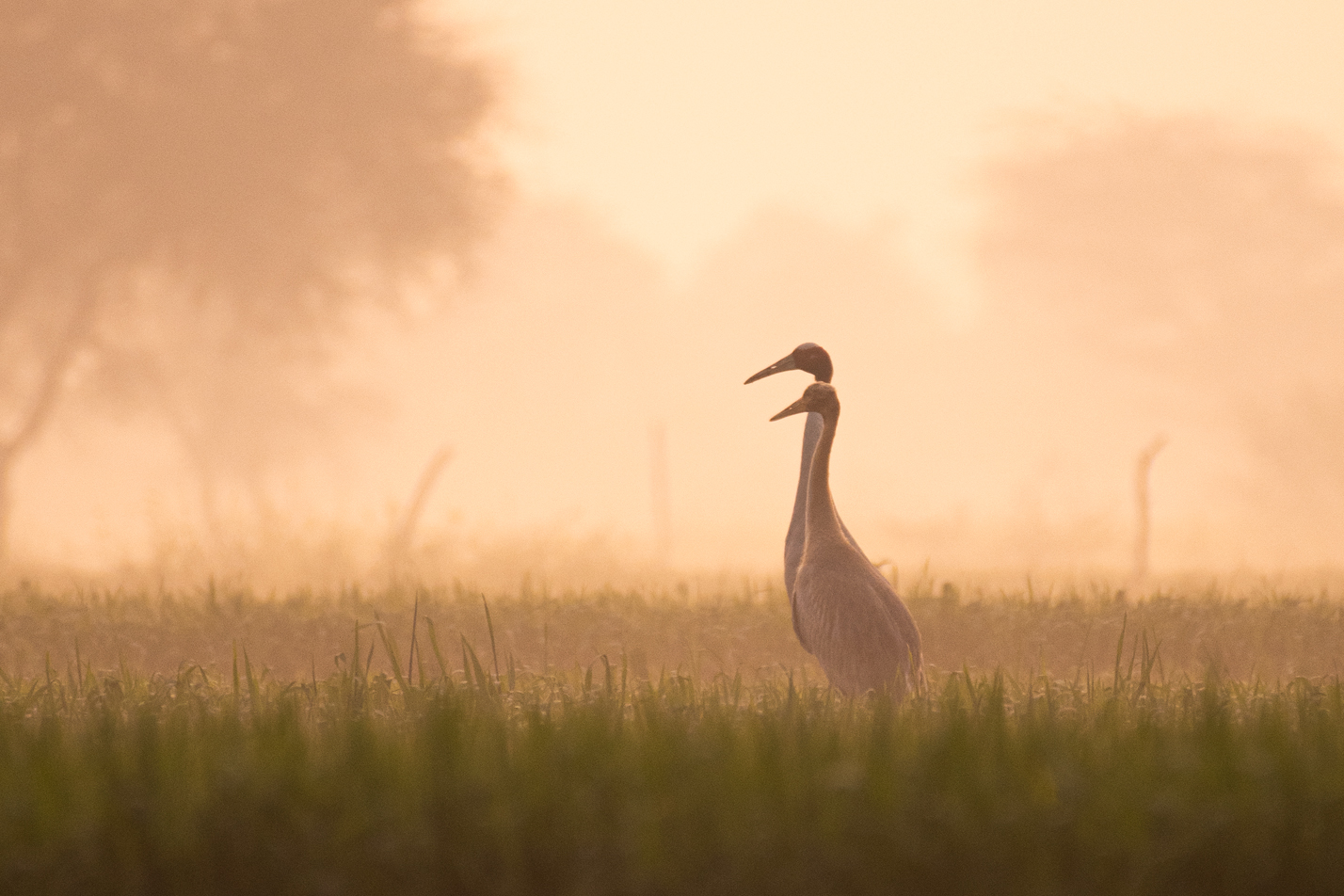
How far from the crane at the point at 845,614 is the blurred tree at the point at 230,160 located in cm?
1791

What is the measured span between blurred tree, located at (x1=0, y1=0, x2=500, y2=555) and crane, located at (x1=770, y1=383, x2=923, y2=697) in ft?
58.8

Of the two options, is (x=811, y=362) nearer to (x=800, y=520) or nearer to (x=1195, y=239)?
(x=800, y=520)

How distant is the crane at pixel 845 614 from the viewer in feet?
24.4

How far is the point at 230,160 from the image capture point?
76.8 ft

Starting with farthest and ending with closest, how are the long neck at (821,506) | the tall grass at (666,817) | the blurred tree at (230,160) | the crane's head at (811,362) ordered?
the blurred tree at (230,160) < the crane's head at (811,362) < the long neck at (821,506) < the tall grass at (666,817)

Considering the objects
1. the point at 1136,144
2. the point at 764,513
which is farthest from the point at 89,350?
the point at 764,513

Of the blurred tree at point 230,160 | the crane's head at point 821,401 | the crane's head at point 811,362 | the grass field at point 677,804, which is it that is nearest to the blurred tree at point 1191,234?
the blurred tree at point 230,160

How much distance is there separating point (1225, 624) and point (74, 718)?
8.92m

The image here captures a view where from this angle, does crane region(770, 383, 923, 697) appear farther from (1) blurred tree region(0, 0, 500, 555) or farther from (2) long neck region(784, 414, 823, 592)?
(1) blurred tree region(0, 0, 500, 555)

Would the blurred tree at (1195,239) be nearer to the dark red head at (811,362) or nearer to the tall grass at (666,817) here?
the dark red head at (811,362)

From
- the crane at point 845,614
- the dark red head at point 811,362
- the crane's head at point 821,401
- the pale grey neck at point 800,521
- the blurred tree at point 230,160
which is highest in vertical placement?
the blurred tree at point 230,160

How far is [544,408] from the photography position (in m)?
64.7

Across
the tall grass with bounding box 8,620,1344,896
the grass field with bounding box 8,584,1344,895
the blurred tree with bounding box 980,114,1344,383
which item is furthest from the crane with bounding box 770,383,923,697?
the blurred tree with bounding box 980,114,1344,383

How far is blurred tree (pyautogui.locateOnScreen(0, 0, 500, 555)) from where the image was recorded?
73.7 feet
